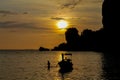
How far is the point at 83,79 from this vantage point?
73688mm

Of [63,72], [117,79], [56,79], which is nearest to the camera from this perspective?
[117,79]

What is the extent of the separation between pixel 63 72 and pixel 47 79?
15344 mm

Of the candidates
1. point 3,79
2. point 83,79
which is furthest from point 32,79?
point 83,79

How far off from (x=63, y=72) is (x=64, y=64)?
283cm

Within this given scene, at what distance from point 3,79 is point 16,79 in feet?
10.0

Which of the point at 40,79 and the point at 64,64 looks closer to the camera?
the point at 40,79

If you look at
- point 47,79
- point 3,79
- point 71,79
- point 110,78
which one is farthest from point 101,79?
point 3,79

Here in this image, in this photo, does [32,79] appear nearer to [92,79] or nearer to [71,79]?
[71,79]

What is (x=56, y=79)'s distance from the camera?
2926 inches

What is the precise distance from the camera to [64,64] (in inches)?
3600

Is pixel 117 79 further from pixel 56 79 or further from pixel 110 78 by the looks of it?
pixel 56 79

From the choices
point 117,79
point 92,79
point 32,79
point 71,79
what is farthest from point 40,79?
point 117,79

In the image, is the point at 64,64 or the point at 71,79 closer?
the point at 71,79

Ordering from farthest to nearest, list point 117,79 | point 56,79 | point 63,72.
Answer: point 63,72, point 56,79, point 117,79
